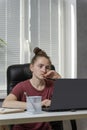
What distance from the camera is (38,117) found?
1.39 m

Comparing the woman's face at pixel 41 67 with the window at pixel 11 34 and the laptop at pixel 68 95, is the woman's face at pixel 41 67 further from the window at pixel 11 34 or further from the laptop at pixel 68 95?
the window at pixel 11 34

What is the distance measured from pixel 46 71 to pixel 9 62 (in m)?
1.16

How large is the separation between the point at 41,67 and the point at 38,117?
0.61 meters

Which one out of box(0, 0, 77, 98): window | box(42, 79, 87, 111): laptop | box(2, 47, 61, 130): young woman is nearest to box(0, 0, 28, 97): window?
box(0, 0, 77, 98): window

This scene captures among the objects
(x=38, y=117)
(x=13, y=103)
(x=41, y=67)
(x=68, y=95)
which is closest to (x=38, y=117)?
(x=38, y=117)

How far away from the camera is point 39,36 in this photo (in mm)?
3145

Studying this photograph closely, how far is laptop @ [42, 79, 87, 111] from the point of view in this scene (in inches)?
60.2

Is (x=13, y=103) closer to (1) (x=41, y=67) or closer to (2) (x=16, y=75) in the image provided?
(1) (x=41, y=67)

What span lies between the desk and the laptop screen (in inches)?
2.0

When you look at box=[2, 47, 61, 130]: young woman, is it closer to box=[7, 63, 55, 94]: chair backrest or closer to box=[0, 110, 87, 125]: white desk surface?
box=[7, 63, 55, 94]: chair backrest

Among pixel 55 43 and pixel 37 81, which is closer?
pixel 37 81

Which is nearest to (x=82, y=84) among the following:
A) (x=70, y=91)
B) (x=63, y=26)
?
(x=70, y=91)

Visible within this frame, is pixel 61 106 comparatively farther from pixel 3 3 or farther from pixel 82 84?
pixel 3 3

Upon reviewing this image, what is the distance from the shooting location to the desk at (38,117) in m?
1.33
